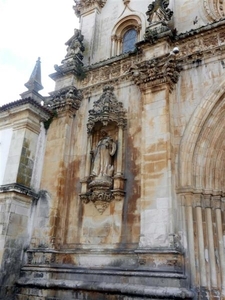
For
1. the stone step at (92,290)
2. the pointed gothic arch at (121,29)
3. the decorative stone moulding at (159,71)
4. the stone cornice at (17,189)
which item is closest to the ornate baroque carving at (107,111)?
the decorative stone moulding at (159,71)

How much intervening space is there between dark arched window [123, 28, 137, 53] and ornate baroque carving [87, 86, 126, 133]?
2757mm

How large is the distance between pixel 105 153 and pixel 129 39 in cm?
555

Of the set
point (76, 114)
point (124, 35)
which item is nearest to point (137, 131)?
point (76, 114)

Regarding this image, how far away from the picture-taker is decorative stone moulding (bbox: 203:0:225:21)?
10188mm

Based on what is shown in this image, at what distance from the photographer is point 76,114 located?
11.1 m

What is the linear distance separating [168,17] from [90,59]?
11.4 ft

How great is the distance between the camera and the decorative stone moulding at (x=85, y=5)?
1373 centimetres

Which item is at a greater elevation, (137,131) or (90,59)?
(90,59)

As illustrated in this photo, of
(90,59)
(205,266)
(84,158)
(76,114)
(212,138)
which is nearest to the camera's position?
(205,266)

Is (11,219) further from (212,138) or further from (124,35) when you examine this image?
(124,35)

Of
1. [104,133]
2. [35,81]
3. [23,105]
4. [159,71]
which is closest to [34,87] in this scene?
[35,81]

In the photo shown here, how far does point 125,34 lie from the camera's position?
12828 millimetres

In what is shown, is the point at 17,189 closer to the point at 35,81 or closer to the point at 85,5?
the point at 35,81

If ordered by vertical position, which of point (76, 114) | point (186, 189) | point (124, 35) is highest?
point (124, 35)
